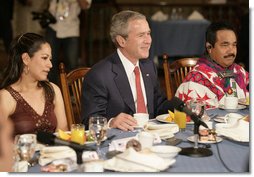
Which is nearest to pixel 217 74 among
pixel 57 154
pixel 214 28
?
pixel 214 28

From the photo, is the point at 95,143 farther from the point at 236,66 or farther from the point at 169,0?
the point at 169,0

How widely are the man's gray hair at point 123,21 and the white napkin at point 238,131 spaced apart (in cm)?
93

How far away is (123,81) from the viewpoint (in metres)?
2.76

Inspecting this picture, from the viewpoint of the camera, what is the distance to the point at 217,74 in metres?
3.17

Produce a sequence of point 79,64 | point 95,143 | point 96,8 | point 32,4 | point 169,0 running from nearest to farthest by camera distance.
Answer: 1. point 95,143
2. point 79,64
3. point 96,8
4. point 32,4
5. point 169,0

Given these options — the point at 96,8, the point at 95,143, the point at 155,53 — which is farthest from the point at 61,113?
the point at 96,8

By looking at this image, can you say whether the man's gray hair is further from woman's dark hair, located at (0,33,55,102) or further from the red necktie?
woman's dark hair, located at (0,33,55,102)

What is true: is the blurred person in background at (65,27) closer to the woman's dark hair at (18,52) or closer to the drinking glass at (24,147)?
the woman's dark hair at (18,52)

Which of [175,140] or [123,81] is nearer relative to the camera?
[175,140]

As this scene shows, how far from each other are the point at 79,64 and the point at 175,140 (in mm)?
5221

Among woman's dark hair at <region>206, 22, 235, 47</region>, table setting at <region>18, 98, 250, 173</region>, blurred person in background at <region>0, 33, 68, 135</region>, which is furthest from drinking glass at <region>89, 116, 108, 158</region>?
woman's dark hair at <region>206, 22, 235, 47</region>

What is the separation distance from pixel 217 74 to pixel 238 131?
1.11m

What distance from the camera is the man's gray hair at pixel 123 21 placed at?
110 inches

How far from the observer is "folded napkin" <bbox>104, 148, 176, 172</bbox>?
1634mm
